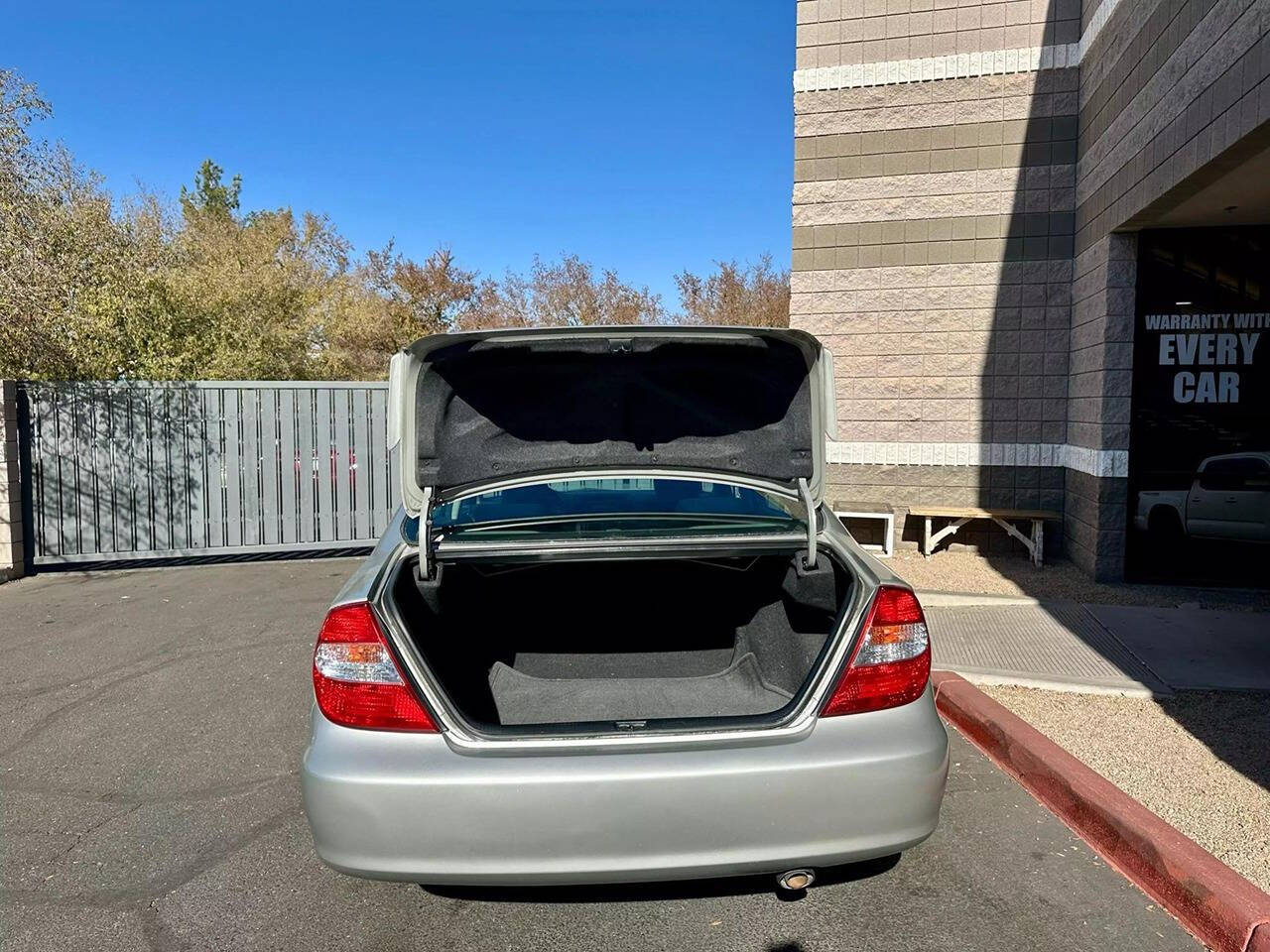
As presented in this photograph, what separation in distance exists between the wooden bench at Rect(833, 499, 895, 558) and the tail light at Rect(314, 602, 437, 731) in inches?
264

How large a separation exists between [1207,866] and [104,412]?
32.4 feet

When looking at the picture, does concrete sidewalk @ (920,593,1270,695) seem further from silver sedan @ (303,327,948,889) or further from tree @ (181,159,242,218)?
tree @ (181,159,242,218)

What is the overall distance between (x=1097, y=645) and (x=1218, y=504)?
2635 mm

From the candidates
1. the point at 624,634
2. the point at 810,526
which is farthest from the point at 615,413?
the point at 624,634

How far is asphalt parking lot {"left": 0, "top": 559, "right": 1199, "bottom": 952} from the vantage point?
2.70 metres

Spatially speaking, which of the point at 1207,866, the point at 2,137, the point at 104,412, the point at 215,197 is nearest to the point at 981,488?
the point at 1207,866

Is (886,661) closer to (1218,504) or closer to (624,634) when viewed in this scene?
(624,634)

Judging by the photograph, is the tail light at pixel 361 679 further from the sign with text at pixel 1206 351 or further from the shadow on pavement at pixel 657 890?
the sign with text at pixel 1206 351

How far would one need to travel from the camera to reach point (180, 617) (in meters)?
7.10

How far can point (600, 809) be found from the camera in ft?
7.34

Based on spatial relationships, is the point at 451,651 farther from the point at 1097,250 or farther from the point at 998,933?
the point at 1097,250

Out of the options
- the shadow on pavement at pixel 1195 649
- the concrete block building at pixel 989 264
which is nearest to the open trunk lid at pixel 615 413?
the shadow on pavement at pixel 1195 649

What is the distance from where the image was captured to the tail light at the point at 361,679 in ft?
7.80

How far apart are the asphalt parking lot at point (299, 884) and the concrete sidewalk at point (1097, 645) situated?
109 cm
